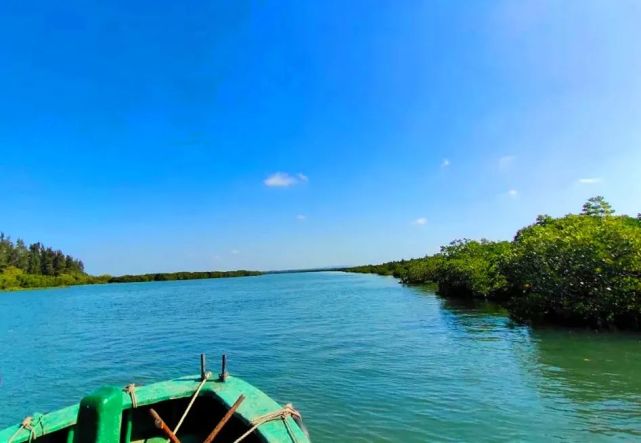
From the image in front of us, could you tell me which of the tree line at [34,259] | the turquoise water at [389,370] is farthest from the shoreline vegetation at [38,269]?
the turquoise water at [389,370]

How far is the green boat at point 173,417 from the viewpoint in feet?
11.5

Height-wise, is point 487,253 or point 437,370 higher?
point 487,253

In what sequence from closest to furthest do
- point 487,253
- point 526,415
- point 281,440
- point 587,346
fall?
1. point 281,440
2. point 526,415
3. point 587,346
4. point 487,253

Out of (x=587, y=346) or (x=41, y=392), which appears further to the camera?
(x=587, y=346)

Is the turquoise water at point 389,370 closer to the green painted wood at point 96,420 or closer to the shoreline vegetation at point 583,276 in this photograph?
the shoreline vegetation at point 583,276

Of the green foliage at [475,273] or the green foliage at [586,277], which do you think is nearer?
the green foliage at [586,277]

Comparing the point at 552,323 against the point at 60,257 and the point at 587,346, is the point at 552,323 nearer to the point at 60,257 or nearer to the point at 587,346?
the point at 587,346

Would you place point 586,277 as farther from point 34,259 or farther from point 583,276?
point 34,259

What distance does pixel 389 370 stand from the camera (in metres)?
12.4

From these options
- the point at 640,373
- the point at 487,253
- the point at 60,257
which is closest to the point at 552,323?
the point at 640,373

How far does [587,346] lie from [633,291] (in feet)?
10.5

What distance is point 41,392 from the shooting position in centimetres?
1254

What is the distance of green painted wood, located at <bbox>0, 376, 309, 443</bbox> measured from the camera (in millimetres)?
4797

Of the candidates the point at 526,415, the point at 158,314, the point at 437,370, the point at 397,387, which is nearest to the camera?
the point at 526,415
